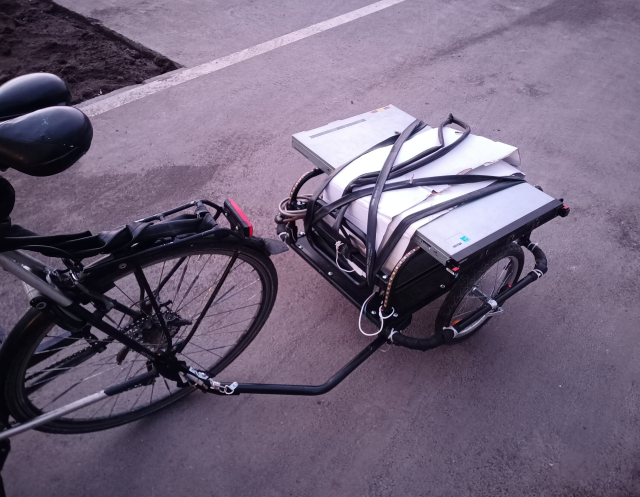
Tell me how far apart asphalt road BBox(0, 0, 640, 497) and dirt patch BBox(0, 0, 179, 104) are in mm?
233

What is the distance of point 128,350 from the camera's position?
7.21ft

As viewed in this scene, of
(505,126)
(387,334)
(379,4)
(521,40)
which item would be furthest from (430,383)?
(379,4)

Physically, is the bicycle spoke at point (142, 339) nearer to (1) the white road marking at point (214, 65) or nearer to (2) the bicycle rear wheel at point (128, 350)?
(2) the bicycle rear wheel at point (128, 350)

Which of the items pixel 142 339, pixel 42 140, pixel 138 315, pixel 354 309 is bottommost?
pixel 354 309

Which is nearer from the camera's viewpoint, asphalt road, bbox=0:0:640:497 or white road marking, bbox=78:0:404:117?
asphalt road, bbox=0:0:640:497

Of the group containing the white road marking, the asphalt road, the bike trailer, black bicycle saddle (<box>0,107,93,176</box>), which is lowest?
the asphalt road

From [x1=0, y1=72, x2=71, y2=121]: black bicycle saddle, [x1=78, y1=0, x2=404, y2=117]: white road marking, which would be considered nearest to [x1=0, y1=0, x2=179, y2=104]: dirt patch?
[x1=78, y1=0, x2=404, y2=117]: white road marking

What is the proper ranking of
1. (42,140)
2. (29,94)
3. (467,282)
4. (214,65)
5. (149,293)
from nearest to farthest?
(42,140) < (29,94) < (149,293) < (467,282) < (214,65)

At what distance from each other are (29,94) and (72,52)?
4125 millimetres

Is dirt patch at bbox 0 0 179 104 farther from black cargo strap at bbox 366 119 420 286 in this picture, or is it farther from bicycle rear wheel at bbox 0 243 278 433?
black cargo strap at bbox 366 119 420 286

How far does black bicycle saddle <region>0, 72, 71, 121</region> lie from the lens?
1.51 metres

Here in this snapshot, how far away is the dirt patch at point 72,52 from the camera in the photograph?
4.68 m

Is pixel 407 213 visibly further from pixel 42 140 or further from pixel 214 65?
pixel 214 65

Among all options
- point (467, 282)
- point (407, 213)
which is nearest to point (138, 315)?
point (407, 213)
